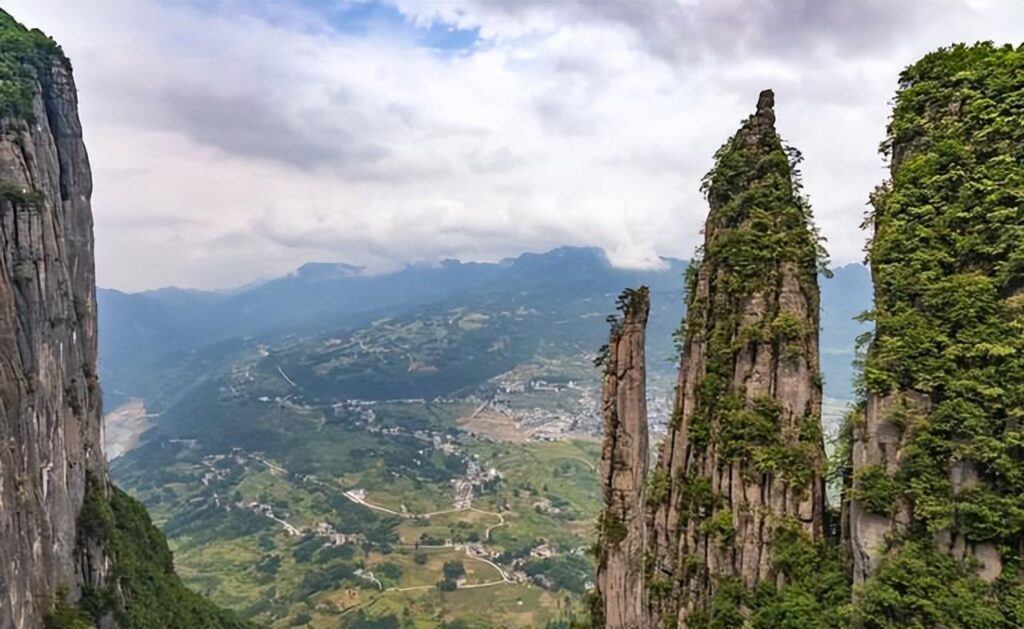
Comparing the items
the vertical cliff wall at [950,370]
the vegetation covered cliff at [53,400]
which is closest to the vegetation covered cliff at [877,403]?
the vertical cliff wall at [950,370]

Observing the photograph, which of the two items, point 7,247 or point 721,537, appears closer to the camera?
point 721,537

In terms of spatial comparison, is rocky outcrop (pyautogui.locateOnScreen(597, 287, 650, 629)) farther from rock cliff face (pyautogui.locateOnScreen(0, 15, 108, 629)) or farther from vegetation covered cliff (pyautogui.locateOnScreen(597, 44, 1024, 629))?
rock cliff face (pyautogui.locateOnScreen(0, 15, 108, 629))

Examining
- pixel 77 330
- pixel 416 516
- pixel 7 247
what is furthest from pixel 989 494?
pixel 416 516

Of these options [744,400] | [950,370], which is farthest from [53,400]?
[950,370]

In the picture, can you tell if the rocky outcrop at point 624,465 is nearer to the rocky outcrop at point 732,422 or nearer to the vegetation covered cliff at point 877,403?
the rocky outcrop at point 732,422

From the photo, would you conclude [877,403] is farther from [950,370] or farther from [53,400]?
[53,400]

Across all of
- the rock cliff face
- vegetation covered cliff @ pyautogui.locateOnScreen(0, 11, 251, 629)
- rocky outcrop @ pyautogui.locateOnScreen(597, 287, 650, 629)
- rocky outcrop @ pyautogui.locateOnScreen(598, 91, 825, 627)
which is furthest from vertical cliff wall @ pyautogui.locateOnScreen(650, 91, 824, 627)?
vegetation covered cliff @ pyautogui.locateOnScreen(0, 11, 251, 629)

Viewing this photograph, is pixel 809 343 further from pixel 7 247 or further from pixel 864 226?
pixel 7 247
